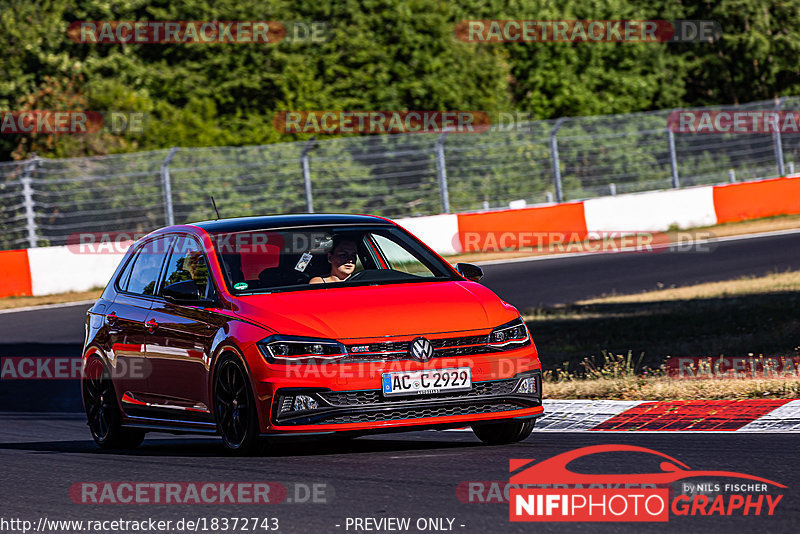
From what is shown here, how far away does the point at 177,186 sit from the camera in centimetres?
2717

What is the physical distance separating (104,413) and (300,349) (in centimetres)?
261

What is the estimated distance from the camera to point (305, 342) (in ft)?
25.5

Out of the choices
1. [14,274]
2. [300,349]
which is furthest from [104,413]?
[14,274]

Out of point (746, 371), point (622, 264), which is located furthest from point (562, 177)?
point (746, 371)

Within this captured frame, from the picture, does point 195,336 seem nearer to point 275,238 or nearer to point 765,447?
point 275,238

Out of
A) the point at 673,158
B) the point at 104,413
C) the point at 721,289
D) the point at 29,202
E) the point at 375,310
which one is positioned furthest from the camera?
the point at 673,158

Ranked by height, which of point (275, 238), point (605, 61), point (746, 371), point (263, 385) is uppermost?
point (605, 61)

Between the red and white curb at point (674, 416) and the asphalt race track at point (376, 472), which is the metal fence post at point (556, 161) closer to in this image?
the red and white curb at point (674, 416)

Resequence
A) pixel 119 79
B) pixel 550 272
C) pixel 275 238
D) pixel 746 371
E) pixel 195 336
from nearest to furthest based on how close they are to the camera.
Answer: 1. pixel 195 336
2. pixel 275 238
3. pixel 746 371
4. pixel 550 272
5. pixel 119 79

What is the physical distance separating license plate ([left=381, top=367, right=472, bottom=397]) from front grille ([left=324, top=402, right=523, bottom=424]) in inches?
4.2

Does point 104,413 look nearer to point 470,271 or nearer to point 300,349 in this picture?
point 300,349

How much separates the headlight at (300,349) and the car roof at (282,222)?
1432 mm

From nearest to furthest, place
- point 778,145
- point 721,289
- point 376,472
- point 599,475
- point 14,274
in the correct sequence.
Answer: point 599,475 < point 376,472 < point 721,289 < point 14,274 < point 778,145

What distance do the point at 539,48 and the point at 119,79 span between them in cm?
1466
